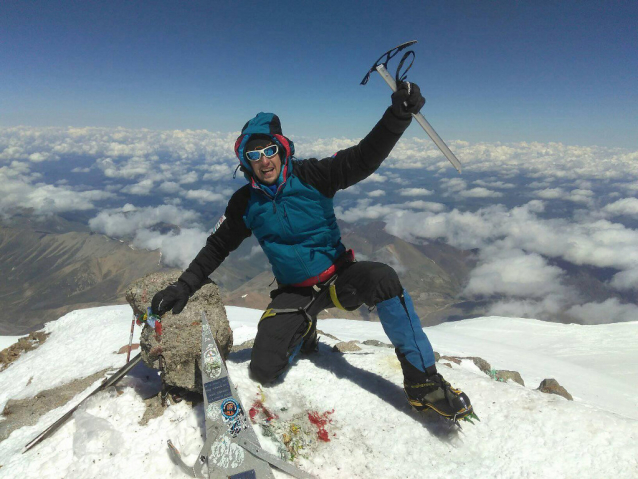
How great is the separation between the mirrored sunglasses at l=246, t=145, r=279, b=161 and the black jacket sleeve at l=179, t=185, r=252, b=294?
0.70 meters

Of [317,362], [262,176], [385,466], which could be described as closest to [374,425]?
[385,466]

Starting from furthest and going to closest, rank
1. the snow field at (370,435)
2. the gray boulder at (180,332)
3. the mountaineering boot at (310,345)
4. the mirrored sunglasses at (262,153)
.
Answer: the mountaineering boot at (310,345) < the mirrored sunglasses at (262,153) < the gray boulder at (180,332) < the snow field at (370,435)

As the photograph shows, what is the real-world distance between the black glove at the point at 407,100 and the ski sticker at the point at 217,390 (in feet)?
14.6

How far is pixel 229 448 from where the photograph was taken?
142 inches

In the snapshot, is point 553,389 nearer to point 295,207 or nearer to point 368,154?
point 368,154

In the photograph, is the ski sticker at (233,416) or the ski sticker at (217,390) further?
the ski sticker at (217,390)

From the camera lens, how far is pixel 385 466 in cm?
390

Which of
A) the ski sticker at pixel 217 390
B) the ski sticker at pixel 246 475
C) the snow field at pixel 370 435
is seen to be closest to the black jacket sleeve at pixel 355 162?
the ski sticker at pixel 217 390

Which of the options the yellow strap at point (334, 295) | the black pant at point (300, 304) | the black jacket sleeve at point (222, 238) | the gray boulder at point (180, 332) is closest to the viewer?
the black pant at point (300, 304)

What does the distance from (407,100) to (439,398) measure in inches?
161

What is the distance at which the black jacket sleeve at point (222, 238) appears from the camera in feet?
18.1

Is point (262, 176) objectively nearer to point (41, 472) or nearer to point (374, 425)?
point (374, 425)

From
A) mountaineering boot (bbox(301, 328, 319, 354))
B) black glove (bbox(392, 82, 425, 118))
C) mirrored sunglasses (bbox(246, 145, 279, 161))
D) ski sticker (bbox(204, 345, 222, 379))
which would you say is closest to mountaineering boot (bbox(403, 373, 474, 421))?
mountaineering boot (bbox(301, 328, 319, 354))

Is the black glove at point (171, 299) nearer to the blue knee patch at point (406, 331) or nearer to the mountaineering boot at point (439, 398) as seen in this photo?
the blue knee patch at point (406, 331)
